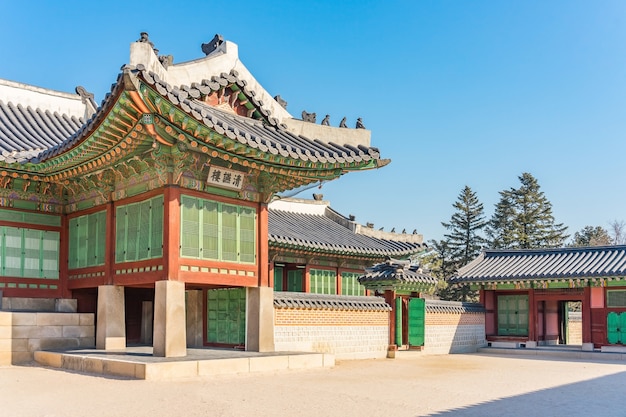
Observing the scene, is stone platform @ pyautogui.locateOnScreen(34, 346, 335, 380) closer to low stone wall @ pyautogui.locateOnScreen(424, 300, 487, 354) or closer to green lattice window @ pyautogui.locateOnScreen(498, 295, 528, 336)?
low stone wall @ pyautogui.locateOnScreen(424, 300, 487, 354)

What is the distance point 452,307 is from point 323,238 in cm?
609

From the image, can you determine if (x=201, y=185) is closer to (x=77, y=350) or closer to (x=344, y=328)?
(x=77, y=350)

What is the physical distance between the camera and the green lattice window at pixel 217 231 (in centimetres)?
1537

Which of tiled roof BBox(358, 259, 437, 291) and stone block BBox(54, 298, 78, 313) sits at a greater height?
tiled roof BBox(358, 259, 437, 291)

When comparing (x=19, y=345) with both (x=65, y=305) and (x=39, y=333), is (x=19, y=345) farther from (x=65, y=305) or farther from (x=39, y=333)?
(x=65, y=305)

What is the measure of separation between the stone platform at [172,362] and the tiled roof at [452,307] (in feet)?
30.0

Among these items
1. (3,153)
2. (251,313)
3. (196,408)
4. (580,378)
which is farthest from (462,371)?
(3,153)

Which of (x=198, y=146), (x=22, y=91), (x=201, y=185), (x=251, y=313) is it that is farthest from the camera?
(x=22, y=91)

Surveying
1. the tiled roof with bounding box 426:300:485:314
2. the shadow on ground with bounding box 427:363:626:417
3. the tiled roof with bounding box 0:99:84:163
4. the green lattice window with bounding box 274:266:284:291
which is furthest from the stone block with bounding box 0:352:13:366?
the tiled roof with bounding box 426:300:485:314

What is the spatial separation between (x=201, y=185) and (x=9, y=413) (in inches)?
287

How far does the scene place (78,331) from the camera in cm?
1742

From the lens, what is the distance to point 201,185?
1574 cm

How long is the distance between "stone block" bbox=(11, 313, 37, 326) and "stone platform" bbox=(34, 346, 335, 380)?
809 millimetres

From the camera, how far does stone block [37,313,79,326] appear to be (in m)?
16.7
